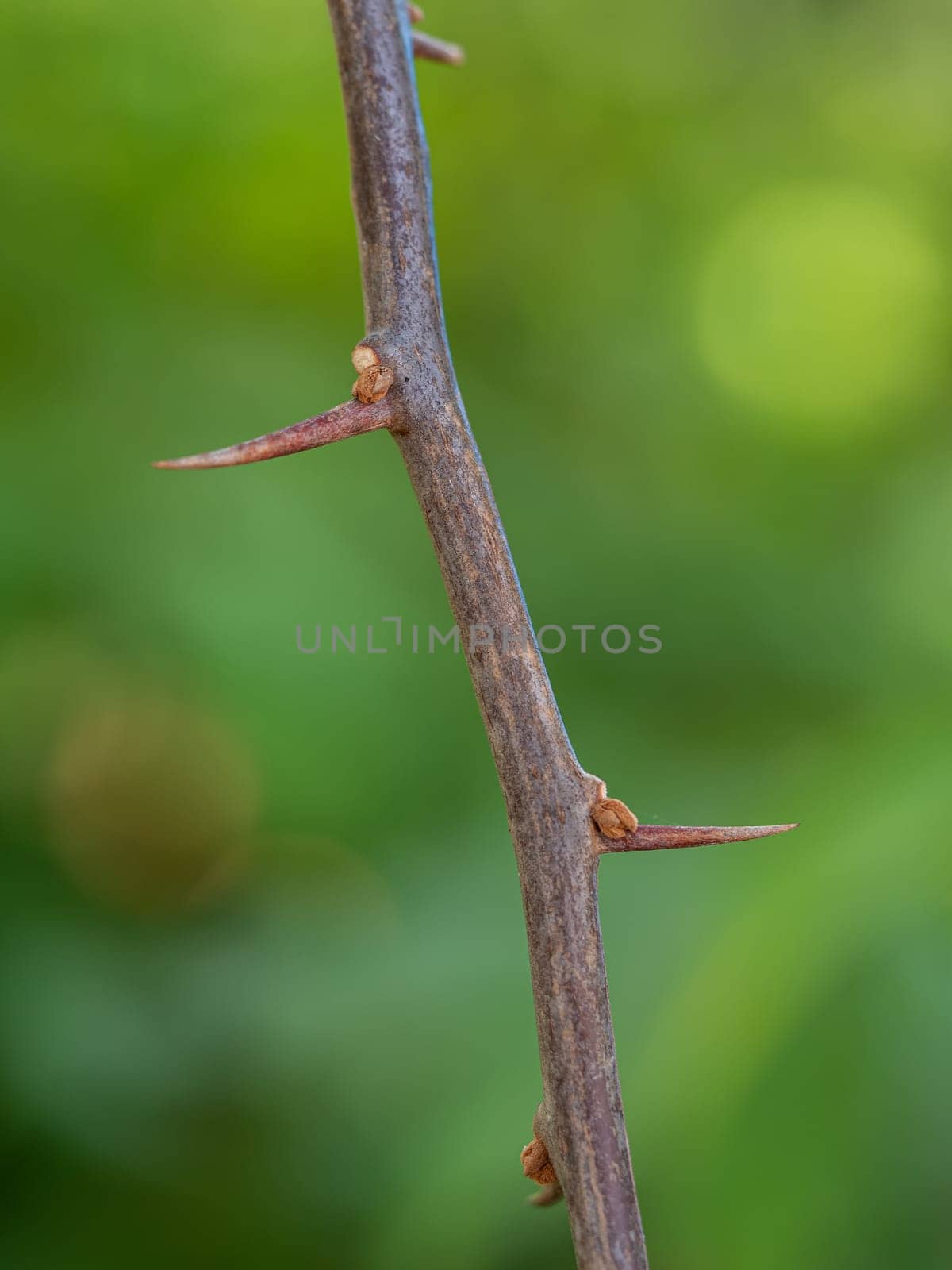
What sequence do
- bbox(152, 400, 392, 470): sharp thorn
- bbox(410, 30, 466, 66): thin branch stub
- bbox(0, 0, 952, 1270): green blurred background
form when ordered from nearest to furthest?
bbox(152, 400, 392, 470): sharp thorn < bbox(410, 30, 466, 66): thin branch stub < bbox(0, 0, 952, 1270): green blurred background

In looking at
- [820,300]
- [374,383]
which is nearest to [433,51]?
[374,383]

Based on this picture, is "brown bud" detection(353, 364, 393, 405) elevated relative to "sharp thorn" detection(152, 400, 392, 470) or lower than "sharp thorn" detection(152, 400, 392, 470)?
elevated

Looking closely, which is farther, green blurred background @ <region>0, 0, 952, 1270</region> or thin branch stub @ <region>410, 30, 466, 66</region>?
green blurred background @ <region>0, 0, 952, 1270</region>

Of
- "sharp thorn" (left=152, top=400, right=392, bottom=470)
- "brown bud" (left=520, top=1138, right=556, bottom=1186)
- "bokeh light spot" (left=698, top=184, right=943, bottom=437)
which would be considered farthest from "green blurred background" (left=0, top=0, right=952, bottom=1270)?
"sharp thorn" (left=152, top=400, right=392, bottom=470)

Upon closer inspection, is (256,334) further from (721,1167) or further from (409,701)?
(721,1167)

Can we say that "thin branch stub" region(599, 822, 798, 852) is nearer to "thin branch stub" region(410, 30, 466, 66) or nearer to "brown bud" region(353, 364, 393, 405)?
"brown bud" region(353, 364, 393, 405)

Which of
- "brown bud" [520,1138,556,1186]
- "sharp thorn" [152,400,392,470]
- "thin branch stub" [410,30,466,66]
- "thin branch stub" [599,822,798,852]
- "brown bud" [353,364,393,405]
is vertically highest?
"thin branch stub" [410,30,466,66]

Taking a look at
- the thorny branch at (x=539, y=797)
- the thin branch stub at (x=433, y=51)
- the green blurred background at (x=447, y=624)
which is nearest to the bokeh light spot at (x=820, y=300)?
the green blurred background at (x=447, y=624)

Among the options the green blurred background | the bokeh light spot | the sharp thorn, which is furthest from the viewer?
the bokeh light spot

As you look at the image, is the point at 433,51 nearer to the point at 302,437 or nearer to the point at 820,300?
the point at 302,437
